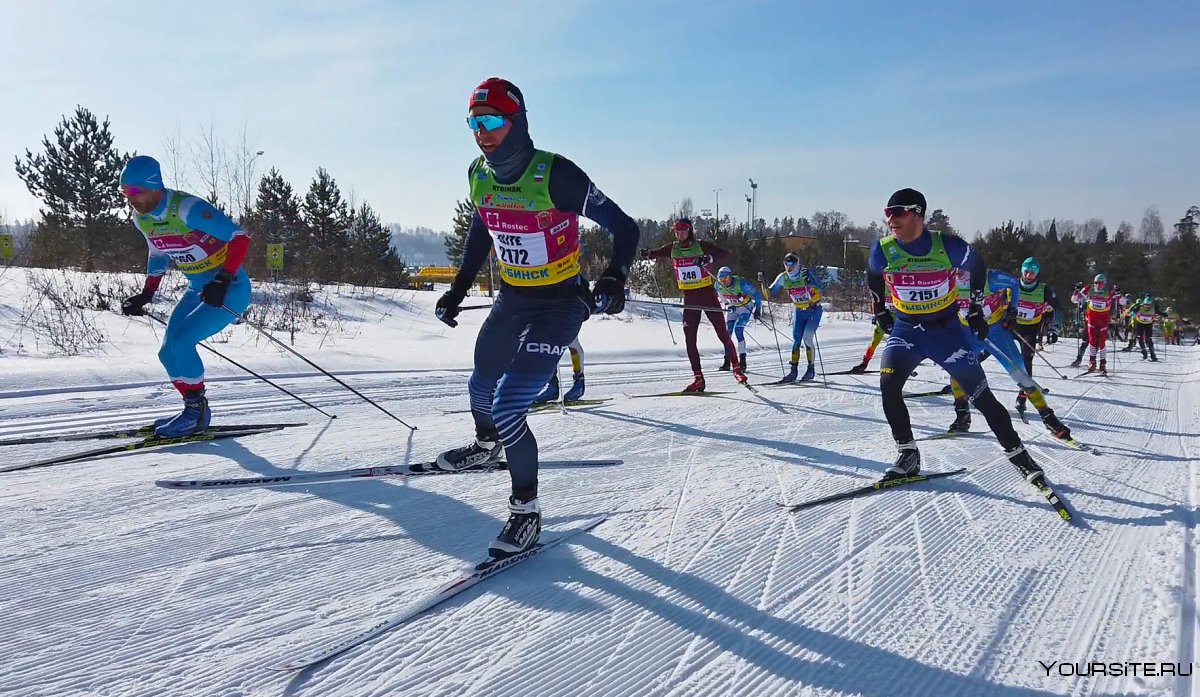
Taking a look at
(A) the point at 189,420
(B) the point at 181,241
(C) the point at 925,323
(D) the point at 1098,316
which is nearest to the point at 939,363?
(C) the point at 925,323

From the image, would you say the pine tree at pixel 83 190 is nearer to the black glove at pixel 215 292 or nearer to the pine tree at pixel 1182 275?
the black glove at pixel 215 292

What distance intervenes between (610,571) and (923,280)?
3.28 m

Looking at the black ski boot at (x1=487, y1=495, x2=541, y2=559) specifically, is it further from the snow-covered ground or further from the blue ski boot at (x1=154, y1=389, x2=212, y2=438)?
the blue ski boot at (x1=154, y1=389, x2=212, y2=438)

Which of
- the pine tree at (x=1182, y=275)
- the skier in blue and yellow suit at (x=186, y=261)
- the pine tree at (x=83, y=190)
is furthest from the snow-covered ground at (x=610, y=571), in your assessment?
the pine tree at (x=1182, y=275)

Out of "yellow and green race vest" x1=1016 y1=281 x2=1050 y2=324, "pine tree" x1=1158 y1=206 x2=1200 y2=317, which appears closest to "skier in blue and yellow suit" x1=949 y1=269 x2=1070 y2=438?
"yellow and green race vest" x1=1016 y1=281 x2=1050 y2=324

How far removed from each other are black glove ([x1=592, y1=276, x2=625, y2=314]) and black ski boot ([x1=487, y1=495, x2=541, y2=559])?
1027mm

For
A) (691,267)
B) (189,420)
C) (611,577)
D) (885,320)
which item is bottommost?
(611,577)

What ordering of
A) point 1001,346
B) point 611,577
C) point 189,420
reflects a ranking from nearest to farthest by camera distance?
1. point 611,577
2. point 189,420
3. point 1001,346

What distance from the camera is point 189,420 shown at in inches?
224

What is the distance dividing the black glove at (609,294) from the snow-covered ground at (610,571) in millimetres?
1239

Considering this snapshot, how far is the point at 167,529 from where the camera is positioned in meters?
3.58

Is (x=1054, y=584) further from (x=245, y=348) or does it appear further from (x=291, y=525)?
(x=245, y=348)

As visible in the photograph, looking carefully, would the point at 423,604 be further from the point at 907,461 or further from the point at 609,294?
the point at 907,461

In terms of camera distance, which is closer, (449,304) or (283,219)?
(449,304)
